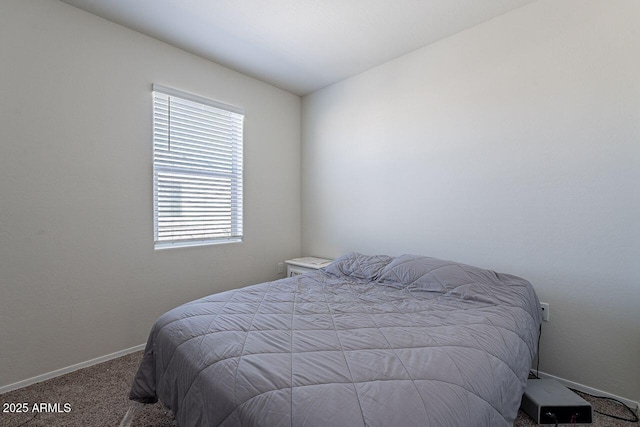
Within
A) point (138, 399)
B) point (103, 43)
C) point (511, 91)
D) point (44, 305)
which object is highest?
point (103, 43)

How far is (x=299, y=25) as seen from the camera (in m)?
2.26

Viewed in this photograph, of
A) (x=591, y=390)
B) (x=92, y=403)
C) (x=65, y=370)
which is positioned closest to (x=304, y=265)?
(x=92, y=403)

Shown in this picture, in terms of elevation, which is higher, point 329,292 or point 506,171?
point 506,171

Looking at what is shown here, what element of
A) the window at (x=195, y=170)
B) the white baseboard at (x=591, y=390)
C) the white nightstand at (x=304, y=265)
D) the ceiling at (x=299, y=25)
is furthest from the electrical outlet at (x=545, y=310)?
the window at (x=195, y=170)

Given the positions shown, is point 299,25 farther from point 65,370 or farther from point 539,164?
point 65,370

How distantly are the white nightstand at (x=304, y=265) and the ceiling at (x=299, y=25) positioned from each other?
2.01m

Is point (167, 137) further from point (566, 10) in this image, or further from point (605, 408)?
point (605, 408)

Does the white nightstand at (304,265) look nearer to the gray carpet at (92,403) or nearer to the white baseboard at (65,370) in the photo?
the white baseboard at (65,370)

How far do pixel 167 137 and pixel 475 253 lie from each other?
9.03 feet

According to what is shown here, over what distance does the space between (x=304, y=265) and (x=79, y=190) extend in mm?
1985

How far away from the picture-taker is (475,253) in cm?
232

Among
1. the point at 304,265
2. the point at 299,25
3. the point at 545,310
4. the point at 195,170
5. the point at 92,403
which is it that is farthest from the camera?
the point at 304,265

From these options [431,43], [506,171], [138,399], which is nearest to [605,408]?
[506,171]

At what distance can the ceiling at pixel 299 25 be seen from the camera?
2.04 metres
